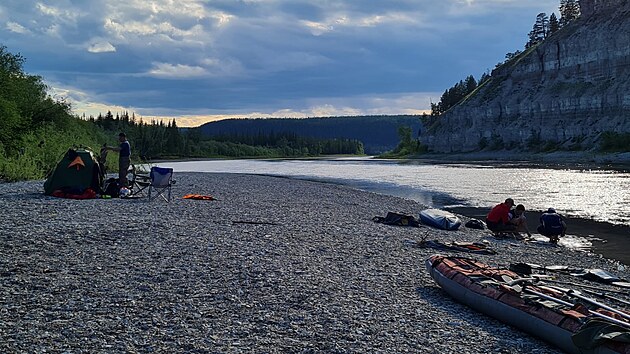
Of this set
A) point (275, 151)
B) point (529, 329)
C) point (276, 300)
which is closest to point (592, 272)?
point (529, 329)

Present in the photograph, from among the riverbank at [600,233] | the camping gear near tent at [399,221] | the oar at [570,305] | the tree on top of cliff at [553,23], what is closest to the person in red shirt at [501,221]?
the riverbank at [600,233]

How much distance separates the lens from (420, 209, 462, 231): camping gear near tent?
62.3ft

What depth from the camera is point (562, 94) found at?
97.2 meters

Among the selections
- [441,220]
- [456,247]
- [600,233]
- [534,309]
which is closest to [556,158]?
[600,233]

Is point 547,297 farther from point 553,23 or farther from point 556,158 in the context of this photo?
point 553,23

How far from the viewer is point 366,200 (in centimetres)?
2789

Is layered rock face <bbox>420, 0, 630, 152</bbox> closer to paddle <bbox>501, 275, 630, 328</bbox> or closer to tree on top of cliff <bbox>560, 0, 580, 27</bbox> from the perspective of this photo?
tree on top of cliff <bbox>560, 0, 580, 27</bbox>

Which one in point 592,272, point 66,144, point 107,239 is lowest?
point 592,272

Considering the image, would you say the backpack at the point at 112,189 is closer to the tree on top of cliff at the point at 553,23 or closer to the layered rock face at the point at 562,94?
the layered rock face at the point at 562,94

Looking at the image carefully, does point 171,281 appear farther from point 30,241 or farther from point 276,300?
point 30,241

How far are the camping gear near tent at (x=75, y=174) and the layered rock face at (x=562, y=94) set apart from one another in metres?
81.1

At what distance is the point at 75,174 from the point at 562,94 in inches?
3700

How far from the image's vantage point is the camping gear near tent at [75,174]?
19.9 meters

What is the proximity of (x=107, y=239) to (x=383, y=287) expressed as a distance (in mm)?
6271
